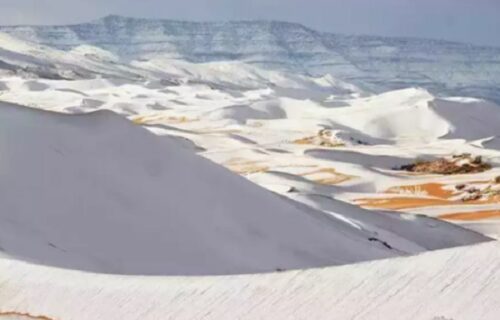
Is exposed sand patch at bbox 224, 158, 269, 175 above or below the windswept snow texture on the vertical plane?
below

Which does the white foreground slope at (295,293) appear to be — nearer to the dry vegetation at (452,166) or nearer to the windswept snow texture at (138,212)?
the windswept snow texture at (138,212)

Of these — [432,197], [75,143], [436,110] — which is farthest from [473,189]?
[436,110]

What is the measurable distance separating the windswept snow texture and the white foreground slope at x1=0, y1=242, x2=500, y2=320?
1691mm

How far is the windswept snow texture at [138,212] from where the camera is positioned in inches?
340

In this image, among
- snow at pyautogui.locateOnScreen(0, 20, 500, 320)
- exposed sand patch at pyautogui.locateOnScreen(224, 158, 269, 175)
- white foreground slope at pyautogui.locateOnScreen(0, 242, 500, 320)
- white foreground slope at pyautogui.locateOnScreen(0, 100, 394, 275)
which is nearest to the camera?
white foreground slope at pyautogui.locateOnScreen(0, 242, 500, 320)

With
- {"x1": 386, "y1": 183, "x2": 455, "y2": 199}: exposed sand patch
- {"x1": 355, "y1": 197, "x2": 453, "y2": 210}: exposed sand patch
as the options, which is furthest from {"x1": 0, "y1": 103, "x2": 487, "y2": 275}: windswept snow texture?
{"x1": 386, "y1": 183, "x2": 455, "y2": 199}: exposed sand patch

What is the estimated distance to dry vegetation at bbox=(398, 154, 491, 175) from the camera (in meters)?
34.1

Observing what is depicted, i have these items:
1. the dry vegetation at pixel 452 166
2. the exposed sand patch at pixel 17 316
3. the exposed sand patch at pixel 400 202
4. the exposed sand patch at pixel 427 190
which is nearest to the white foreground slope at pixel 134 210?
the exposed sand patch at pixel 17 316

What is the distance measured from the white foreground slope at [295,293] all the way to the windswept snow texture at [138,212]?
1.69m

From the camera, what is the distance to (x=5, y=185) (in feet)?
30.2

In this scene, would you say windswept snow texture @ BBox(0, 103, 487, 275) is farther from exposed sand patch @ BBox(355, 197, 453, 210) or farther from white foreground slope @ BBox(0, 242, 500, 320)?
exposed sand patch @ BBox(355, 197, 453, 210)

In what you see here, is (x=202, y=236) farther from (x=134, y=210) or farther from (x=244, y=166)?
(x=244, y=166)

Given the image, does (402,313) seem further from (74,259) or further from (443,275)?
(74,259)

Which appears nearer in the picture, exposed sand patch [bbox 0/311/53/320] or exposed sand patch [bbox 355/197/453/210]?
exposed sand patch [bbox 0/311/53/320]
